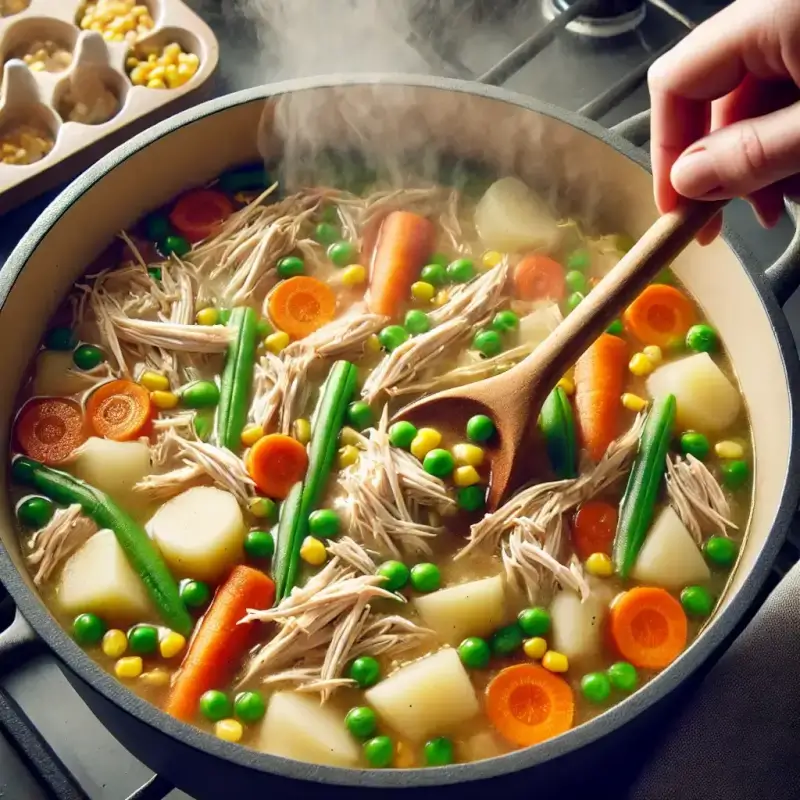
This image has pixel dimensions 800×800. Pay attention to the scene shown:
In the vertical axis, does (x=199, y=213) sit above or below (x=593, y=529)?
above

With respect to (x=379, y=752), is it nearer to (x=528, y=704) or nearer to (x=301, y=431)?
(x=528, y=704)

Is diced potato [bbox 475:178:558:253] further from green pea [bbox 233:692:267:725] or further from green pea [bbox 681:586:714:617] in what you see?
green pea [bbox 233:692:267:725]

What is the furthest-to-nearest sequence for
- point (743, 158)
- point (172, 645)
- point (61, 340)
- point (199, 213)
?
point (199, 213)
point (61, 340)
point (172, 645)
point (743, 158)

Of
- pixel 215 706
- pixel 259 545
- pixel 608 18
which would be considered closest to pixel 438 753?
pixel 215 706

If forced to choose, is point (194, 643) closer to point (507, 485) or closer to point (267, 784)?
point (267, 784)

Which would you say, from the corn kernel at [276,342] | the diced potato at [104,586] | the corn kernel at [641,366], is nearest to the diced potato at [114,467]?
the diced potato at [104,586]

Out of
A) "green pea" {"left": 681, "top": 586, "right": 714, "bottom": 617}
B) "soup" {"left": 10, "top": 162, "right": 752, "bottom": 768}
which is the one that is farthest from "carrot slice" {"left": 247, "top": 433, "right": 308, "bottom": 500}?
"green pea" {"left": 681, "top": 586, "right": 714, "bottom": 617}

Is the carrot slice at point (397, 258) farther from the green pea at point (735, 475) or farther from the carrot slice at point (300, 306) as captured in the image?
the green pea at point (735, 475)
